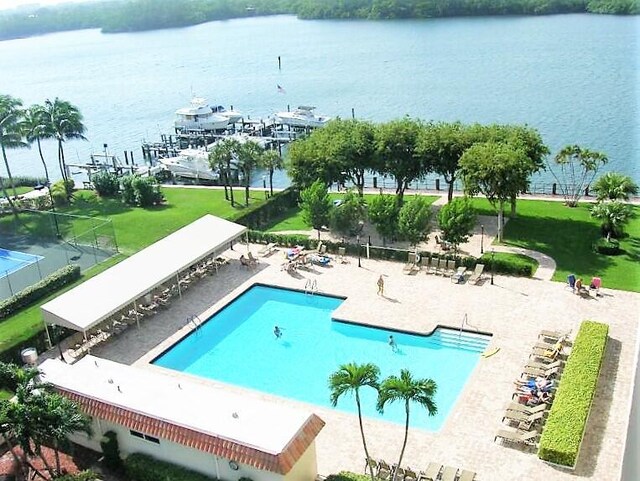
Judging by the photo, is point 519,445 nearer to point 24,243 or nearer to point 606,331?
point 606,331

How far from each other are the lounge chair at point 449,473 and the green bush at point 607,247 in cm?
1824

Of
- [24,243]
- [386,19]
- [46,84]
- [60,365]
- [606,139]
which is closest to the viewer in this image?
[60,365]

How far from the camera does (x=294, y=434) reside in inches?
695

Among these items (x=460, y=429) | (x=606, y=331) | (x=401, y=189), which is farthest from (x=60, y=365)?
(x=401, y=189)

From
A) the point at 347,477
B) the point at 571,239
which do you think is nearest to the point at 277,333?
the point at 347,477

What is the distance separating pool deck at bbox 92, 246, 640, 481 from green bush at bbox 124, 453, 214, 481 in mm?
3885

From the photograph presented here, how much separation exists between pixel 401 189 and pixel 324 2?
133224 millimetres

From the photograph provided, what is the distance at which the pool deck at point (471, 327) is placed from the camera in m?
19.2

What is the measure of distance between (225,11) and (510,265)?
174 m

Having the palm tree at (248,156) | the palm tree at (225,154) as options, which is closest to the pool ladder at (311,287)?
the palm tree at (248,156)

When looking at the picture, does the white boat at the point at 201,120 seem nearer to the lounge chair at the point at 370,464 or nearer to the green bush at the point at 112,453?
the green bush at the point at 112,453

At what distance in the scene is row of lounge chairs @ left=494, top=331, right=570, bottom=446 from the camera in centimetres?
1970

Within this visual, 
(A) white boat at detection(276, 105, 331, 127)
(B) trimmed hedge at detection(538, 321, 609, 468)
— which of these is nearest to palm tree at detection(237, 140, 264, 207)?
(B) trimmed hedge at detection(538, 321, 609, 468)

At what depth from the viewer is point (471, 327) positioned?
2648cm
